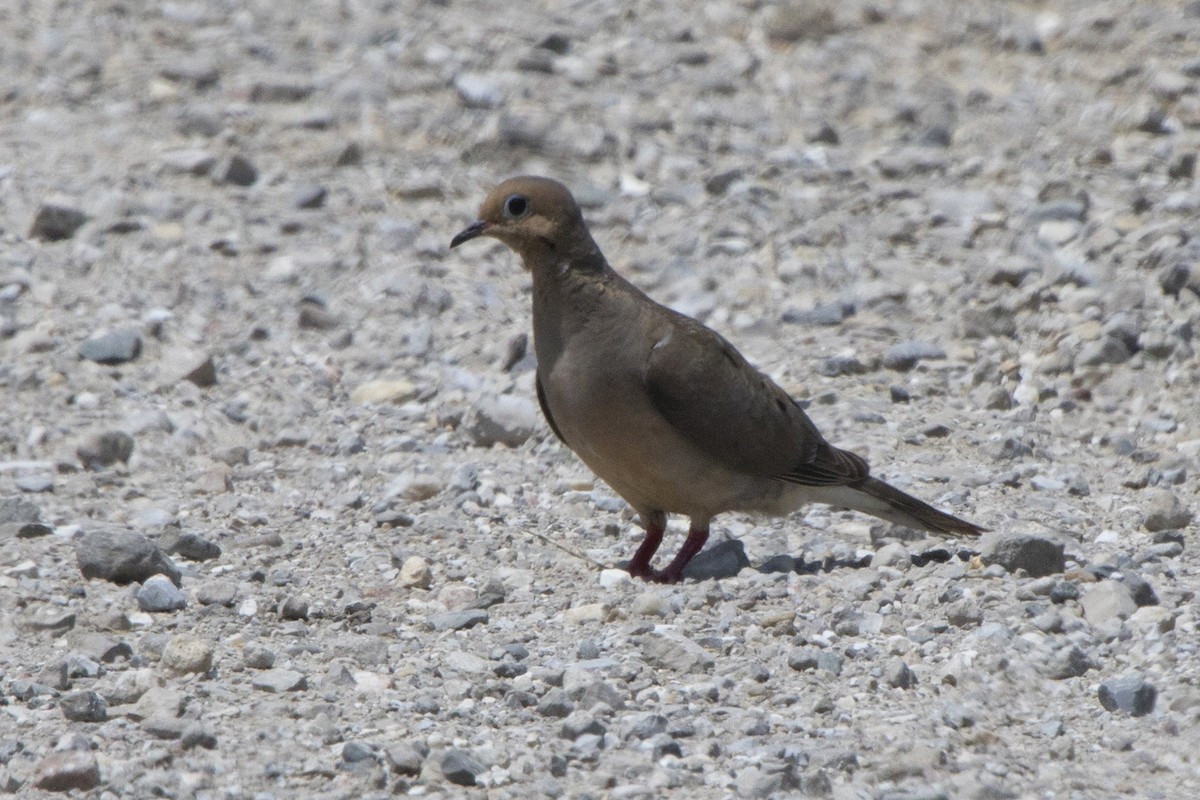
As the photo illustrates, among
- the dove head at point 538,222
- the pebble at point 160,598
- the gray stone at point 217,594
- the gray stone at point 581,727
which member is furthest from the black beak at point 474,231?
the gray stone at point 581,727

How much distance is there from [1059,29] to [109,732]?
28.4 ft

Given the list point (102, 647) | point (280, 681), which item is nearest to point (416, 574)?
point (280, 681)

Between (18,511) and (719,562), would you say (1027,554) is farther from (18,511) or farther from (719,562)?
(18,511)

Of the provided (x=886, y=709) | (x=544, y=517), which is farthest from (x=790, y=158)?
(x=886, y=709)

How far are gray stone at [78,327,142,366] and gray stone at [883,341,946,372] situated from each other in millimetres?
3339

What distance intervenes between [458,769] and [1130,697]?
1.75 m

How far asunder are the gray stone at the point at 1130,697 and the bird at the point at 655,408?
4.17 feet

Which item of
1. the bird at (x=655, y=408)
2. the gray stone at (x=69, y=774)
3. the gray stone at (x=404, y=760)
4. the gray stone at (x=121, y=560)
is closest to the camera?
the gray stone at (x=69, y=774)

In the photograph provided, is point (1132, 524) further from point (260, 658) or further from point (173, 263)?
point (173, 263)

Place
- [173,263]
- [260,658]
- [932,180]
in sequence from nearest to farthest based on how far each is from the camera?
[260,658] < [173,263] < [932,180]

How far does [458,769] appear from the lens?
13.9 feet

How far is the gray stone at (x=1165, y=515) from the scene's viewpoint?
5992mm

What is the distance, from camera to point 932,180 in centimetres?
959

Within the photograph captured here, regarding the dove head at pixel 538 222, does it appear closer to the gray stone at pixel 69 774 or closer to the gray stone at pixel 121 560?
the gray stone at pixel 121 560
